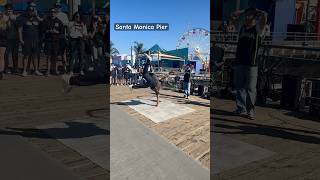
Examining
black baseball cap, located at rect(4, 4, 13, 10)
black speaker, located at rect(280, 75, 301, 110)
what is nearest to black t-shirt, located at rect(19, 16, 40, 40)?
black baseball cap, located at rect(4, 4, 13, 10)

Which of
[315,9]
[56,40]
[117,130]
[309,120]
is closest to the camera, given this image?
[315,9]

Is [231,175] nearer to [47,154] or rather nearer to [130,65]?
[130,65]

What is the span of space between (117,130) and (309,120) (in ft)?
3.42

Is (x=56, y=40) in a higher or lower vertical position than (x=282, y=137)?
higher

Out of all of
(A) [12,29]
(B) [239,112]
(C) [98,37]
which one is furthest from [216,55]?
(A) [12,29]

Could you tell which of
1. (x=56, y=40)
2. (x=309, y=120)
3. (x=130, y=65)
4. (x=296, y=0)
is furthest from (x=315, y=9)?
(x=56, y=40)

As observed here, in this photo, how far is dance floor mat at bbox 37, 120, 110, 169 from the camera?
2.59 metres

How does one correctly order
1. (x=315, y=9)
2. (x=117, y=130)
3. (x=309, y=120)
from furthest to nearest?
(x=117, y=130)
(x=309, y=120)
(x=315, y=9)

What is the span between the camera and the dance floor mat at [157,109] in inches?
98.0

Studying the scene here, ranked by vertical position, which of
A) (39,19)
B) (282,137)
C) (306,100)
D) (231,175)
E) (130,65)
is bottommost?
(231,175)

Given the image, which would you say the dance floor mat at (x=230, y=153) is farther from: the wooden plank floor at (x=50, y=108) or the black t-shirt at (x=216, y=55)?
the wooden plank floor at (x=50, y=108)

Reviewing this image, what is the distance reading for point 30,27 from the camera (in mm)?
2801

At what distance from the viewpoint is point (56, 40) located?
2748 mm

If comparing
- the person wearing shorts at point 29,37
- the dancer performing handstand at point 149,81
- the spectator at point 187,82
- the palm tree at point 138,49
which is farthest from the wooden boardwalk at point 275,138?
the person wearing shorts at point 29,37
